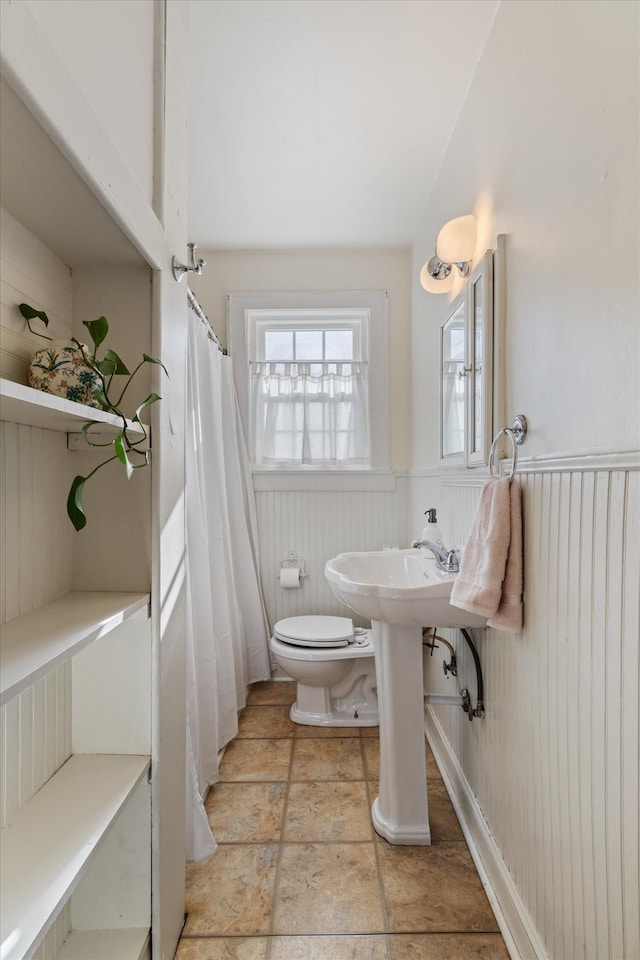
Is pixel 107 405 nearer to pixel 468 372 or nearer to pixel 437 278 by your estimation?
pixel 468 372

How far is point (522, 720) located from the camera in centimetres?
117

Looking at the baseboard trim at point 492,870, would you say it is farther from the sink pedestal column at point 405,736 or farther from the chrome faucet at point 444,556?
the chrome faucet at point 444,556

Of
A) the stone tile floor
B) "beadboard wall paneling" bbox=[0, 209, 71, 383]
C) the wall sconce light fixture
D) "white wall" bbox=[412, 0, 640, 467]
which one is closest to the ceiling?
"white wall" bbox=[412, 0, 640, 467]

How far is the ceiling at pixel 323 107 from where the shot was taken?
1.36m

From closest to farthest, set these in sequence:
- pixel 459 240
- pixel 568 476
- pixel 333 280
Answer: pixel 568 476, pixel 459 240, pixel 333 280

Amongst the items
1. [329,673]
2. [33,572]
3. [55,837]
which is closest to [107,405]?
[33,572]

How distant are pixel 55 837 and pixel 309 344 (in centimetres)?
239

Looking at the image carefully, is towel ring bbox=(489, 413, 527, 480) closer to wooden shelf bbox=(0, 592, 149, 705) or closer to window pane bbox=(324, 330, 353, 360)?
wooden shelf bbox=(0, 592, 149, 705)

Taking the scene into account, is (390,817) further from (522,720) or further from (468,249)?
(468,249)

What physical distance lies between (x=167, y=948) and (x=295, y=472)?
1947 millimetres

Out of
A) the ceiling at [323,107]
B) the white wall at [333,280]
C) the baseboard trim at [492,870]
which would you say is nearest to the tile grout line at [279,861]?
the baseboard trim at [492,870]

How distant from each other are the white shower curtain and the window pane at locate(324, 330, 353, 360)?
23.3 inches

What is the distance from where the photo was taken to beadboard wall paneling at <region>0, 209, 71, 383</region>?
85 centimetres

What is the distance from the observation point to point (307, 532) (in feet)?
8.89
